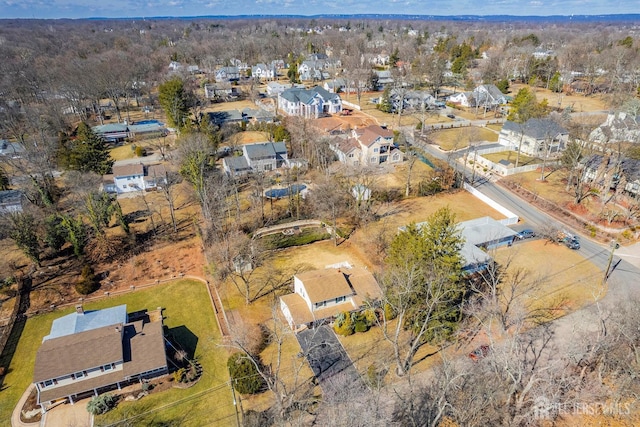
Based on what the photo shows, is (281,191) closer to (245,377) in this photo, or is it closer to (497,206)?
(497,206)

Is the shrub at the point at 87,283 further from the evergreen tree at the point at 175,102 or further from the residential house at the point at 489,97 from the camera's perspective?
the residential house at the point at 489,97

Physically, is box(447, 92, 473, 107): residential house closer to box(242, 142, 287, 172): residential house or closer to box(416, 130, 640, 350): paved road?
box(416, 130, 640, 350): paved road

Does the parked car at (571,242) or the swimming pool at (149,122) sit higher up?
the swimming pool at (149,122)

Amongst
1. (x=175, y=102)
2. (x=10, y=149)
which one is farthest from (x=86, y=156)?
(x=175, y=102)

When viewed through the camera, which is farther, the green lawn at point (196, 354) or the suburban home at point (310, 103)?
the suburban home at point (310, 103)

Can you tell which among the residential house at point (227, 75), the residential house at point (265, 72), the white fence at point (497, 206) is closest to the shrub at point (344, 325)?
the white fence at point (497, 206)

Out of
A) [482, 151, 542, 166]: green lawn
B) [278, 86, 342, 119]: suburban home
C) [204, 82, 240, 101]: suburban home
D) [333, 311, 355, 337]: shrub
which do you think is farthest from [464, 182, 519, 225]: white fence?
[204, 82, 240, 101]: suburban home
